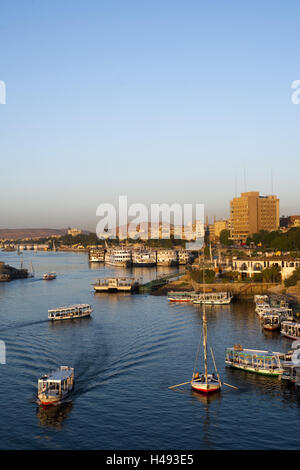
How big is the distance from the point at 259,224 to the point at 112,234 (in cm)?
5726

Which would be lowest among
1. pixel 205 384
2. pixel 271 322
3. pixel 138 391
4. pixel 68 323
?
pixel 138 391

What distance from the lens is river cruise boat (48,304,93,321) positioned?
26402 millimetres

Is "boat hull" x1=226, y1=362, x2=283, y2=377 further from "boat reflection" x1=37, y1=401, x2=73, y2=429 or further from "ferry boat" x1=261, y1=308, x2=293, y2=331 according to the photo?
"ferry boat" x1=261, y1=308, x2=293, y2=331

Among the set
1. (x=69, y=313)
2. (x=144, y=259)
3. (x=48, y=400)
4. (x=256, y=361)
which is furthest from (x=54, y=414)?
(x=144, y=259)

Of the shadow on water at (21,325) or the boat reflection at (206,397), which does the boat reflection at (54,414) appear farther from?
the shadow on water at (21,325)

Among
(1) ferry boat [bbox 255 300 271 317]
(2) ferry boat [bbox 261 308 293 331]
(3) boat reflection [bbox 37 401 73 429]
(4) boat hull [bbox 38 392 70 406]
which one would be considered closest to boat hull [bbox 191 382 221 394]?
(3) boat reflection [bbox 37 401 73 429]

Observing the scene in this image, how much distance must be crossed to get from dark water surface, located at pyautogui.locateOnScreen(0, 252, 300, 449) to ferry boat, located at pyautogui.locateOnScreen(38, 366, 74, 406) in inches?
10.4

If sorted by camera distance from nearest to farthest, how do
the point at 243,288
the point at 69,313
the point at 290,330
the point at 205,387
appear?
the point at 205,387
the point at 290,330
the point at 69,313
the point at 243,288

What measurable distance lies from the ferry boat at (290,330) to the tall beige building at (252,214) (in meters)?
58.9

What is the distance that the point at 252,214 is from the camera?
81.1 meters

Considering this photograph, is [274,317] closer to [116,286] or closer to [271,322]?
[271,322]

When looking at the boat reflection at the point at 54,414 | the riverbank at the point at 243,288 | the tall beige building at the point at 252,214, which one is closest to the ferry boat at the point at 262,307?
the riverbank at the point at 243,288

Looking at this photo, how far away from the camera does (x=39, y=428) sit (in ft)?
41.6

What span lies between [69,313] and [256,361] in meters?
12.3
